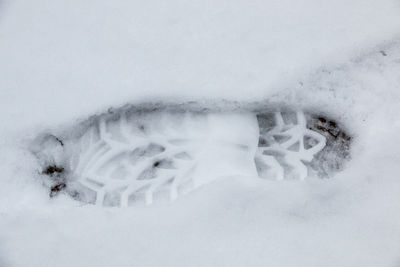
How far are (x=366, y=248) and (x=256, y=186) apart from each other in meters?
0.23

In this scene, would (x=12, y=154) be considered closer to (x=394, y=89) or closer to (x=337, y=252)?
(x=337, y=252)

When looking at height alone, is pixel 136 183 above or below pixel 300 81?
below

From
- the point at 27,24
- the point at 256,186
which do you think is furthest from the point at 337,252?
the point at 27,24

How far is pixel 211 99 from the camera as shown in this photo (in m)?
0.97

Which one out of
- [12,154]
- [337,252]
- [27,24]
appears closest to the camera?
[337,252]

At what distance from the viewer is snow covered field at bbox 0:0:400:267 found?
832 millimetres

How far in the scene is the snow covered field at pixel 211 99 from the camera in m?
0.83

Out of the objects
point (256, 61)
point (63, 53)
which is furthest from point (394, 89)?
point (63, 53)

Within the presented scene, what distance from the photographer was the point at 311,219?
854mm

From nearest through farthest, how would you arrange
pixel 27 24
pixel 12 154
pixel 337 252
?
1. pixel 337 252
2. pixel 12 154
3. pixel 27 24

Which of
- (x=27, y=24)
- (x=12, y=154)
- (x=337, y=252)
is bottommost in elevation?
(x=337, y=252)

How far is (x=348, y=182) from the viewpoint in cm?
88

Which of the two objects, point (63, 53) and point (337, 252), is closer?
point (337, 252)

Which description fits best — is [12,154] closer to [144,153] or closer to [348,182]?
[144,153]
